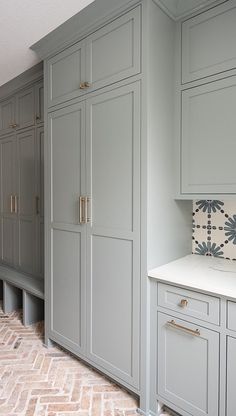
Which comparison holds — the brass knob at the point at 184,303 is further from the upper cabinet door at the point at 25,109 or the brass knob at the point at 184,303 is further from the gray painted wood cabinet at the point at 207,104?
the upper cabinet door at the point at 25,109

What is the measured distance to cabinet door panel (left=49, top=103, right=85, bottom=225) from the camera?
205 centimetres

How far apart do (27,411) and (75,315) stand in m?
0.65

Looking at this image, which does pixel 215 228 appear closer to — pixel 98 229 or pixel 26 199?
pixel 98 229

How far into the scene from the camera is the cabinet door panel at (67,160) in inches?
80.9

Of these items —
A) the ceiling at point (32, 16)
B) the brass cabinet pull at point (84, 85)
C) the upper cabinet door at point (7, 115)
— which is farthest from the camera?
the upper cabinet door at point (7, 115)

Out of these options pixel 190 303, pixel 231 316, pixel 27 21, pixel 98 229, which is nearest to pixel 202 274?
pixel 190 303

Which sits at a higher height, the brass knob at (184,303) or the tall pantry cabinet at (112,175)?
the tall pantry cabinet at (112,175)

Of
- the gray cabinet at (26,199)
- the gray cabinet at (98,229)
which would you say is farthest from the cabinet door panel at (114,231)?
the gray cabinet at (26,199)

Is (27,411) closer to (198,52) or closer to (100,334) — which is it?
(100,334)

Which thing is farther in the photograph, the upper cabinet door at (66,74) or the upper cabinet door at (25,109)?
the upper cabinet door at (25,109)

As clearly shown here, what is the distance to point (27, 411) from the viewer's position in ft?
5.71

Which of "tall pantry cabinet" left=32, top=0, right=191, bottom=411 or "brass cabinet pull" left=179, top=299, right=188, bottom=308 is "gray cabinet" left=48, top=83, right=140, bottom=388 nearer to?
"tall pantry cabinet" left=32, top=0, right=191, bottom=411

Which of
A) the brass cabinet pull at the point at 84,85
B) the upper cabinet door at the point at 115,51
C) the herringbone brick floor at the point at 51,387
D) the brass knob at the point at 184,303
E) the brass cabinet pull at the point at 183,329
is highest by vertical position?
the upper cabinet door at the point at 115,51

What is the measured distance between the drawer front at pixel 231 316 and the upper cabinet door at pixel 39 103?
7.70 ft
